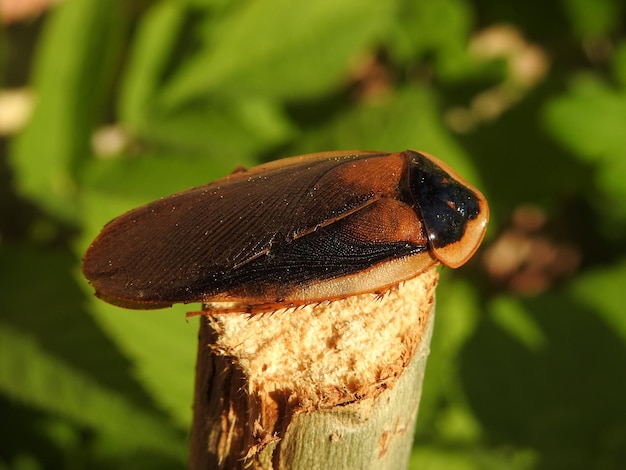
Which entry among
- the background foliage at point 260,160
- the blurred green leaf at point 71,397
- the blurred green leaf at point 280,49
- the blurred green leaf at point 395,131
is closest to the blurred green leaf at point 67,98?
the background foliage at point 260,160

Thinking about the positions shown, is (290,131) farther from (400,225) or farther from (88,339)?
(400,225)

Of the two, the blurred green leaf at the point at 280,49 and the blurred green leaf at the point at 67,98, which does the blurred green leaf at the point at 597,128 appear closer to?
the blurred green leaf at the point at 280,49

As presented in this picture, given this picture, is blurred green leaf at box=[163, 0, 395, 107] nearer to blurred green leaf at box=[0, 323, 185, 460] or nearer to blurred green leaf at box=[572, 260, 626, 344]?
blurred green leaf at box=[0, 323, 185, 460]

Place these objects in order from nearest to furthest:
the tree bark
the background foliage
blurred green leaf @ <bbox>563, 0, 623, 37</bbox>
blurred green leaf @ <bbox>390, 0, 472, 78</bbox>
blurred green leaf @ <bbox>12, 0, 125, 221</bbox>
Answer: the tree bark → the background foliage → blurred green leaf @ <bbox>12, 0, 125, 221</bbox> → blurred green leaf @ <bbox>390, 0, 472, 78</bbox> → blurred green leaf @ <bbox>563, 0, 623, 37</bbox>

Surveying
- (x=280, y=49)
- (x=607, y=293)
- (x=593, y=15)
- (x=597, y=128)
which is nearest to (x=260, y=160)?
(x=280, y=49)

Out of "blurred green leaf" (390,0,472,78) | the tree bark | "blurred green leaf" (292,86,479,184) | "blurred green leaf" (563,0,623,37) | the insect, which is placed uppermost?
"blurred green leaf" (563,0,623,37)

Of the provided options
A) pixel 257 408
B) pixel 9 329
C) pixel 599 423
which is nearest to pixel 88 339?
pixel 9 329

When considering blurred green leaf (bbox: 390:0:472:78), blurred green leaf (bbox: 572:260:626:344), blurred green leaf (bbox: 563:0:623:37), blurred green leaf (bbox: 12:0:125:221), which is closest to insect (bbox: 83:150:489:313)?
blurred green leaf (bbox: 12:0:125:221)
